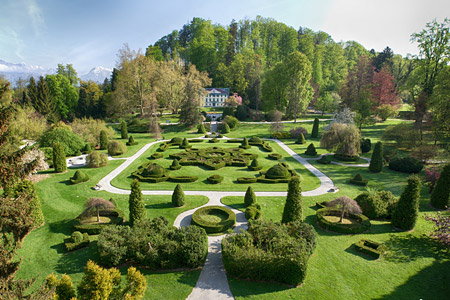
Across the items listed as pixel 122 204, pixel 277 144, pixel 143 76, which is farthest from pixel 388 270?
pixel 143 76

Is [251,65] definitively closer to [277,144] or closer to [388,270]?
[277,144]

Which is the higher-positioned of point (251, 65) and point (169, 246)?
point (251, 65)

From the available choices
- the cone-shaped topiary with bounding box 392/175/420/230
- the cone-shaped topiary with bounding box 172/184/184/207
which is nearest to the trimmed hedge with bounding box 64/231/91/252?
the cone-shaped topiary with bounding box 172/184/184/207

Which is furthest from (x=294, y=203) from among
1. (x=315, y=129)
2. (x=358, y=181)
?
(x=315, y=129)

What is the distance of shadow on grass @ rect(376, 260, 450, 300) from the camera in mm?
12219

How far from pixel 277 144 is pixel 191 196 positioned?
85.4 feet

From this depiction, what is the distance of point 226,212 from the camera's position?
19703mm

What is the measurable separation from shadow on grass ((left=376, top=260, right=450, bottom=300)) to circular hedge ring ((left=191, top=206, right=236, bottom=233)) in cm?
993

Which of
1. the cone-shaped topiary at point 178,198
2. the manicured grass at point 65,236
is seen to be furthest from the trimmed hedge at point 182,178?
the cone-shaped topiary at point 178,198

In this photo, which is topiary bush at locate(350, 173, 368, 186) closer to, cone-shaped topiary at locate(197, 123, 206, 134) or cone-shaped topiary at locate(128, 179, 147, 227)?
cone-shaped topiary at locate(128, 179, 147, 227)

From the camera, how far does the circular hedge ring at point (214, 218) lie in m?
17.6

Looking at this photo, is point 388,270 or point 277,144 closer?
point 388,270

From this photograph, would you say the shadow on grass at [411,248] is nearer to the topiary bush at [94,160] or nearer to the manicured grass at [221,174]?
the manicured grass at [221,174]

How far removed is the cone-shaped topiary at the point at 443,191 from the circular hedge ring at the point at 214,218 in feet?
58.6
